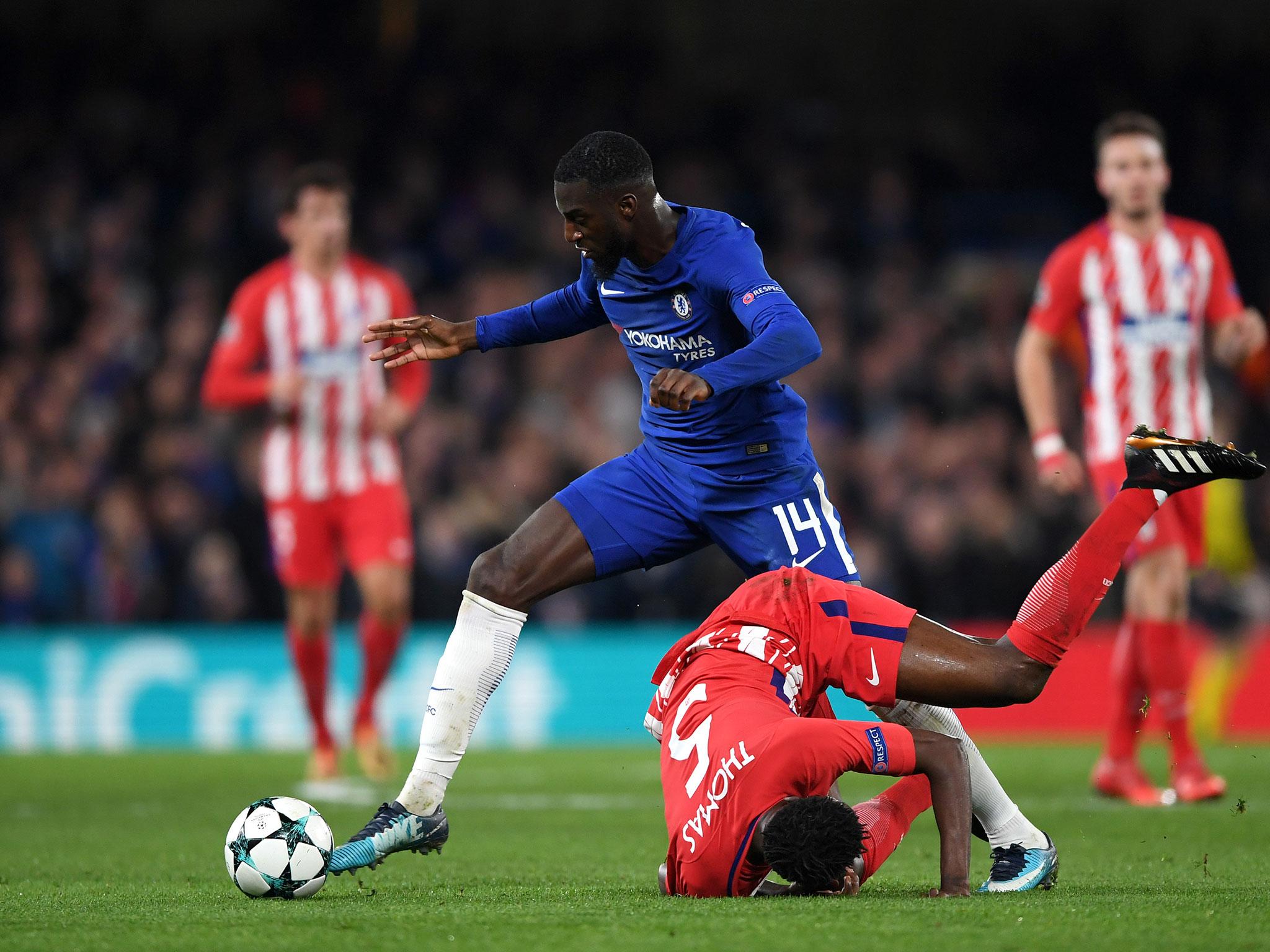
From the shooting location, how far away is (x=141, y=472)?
1168 cm

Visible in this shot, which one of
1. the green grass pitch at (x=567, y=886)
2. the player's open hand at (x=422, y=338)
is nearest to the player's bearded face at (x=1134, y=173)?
the green grass pitch at (x=567, y=886)

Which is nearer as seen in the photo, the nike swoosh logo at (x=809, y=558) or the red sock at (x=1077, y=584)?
the red sock at (x=1077, y=584)

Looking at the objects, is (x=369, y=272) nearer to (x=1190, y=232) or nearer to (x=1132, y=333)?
(x=1132, y=333)

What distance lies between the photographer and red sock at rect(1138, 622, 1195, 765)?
661cm

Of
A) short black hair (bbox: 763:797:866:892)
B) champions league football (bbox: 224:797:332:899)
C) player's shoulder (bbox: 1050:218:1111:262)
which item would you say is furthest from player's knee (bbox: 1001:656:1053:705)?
player's shoulder (bbox: 1050:218:1111:262)

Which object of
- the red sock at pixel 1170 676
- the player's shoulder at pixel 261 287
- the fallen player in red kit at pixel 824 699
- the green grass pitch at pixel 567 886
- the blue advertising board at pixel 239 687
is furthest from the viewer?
the blue advertising board at pixel 239 687

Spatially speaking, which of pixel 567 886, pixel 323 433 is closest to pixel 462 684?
pixel 567 886

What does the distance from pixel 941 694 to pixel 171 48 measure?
13050 millimetres

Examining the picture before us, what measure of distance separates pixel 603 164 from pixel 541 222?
1018 cm

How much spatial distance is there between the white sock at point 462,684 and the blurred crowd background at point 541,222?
22.2 feet

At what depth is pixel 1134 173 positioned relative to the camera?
22.7 feet

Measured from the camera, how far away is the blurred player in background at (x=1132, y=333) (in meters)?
6.79

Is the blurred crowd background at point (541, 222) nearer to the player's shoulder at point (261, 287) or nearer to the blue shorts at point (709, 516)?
the player's shoulder at point (261, 287)

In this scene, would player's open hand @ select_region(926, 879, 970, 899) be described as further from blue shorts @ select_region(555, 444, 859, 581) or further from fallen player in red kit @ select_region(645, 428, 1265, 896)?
blue shorts @ select_region(555, 444, 859, 581)
